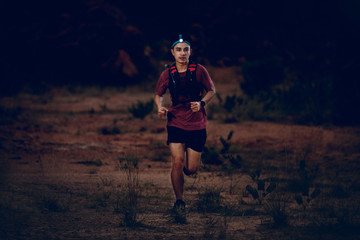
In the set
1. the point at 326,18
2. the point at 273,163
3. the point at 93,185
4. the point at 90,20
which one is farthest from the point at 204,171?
the point at 326,18

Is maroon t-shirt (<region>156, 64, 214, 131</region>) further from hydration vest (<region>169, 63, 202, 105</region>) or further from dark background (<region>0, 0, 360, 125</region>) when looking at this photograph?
dark background (<region>0, 0, 360, 125</region>)

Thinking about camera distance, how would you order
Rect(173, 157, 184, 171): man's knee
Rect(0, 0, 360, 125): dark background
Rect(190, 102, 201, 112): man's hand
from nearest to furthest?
Rect(190, 102, 201, 112): man's hand
Rect(173, 157, 184, 171): man's knee
Rect(0, 0, 360, 125): dark background

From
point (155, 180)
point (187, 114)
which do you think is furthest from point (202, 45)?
point (187, 114)

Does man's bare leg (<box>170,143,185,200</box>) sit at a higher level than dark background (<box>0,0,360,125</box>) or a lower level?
lower

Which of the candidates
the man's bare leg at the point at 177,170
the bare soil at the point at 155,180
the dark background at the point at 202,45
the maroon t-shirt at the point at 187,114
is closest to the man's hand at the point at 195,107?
the maroon t-shirt at the point at 187,114

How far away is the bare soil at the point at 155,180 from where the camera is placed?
419 centimetres

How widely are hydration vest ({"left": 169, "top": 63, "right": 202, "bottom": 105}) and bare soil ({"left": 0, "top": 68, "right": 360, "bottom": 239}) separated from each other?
4.02 ft

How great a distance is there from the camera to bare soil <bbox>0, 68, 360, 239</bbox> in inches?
165

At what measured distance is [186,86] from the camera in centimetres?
464

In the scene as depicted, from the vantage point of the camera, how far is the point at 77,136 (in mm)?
11000

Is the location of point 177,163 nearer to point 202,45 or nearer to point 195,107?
point 195,107

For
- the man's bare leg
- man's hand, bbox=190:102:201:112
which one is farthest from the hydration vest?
the man's bare leg

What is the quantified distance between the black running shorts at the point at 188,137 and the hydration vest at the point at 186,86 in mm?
298

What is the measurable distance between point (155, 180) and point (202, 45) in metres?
24.0
